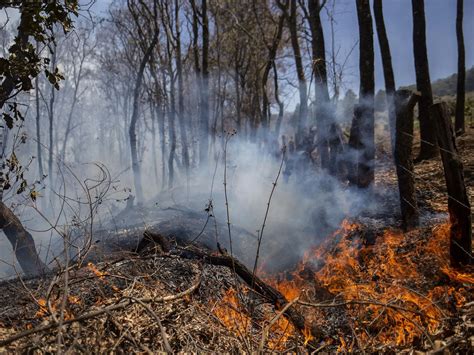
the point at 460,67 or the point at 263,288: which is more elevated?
the point at 460,67

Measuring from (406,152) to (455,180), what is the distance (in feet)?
5.39

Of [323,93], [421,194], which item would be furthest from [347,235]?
[323,93]

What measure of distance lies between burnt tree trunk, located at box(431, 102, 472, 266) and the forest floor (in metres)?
0.34

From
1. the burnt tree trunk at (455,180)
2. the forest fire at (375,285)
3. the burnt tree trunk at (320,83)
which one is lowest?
the forest fire at (375,285)

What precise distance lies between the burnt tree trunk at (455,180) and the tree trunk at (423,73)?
21.3 feet

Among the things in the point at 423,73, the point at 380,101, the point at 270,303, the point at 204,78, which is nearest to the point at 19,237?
the point at 270,303

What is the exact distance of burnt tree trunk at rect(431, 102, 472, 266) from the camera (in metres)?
4.24

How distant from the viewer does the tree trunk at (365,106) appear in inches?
312

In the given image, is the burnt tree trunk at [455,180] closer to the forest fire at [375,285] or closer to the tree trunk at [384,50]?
the forest fire at [375,285]

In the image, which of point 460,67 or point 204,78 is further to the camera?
point 204,78

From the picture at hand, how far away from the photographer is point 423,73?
10242mm

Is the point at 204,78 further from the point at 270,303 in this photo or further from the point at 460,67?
the point at 270,303

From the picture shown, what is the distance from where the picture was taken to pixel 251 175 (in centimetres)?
1658

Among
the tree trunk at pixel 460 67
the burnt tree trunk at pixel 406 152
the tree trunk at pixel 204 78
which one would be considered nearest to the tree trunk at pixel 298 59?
the tree trunk at pixel 204 78
